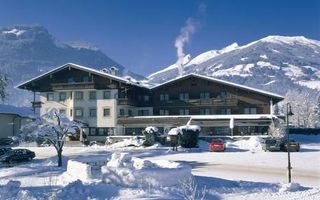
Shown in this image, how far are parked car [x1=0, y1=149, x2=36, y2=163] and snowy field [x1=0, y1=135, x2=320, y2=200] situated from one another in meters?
4.50

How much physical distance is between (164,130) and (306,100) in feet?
202

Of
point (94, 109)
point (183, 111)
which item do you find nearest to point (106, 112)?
point (94, 109)

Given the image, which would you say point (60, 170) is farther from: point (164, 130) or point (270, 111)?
point (270, 111)

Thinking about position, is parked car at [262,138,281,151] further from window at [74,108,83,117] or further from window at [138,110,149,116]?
window at [74,108,83,117]

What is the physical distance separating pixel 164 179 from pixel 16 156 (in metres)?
21.4

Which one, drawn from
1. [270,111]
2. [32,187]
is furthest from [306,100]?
[32,187]

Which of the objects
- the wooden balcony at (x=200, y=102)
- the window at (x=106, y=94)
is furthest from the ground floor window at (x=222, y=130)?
the window at (x=106, y=94)

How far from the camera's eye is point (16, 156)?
37.9m

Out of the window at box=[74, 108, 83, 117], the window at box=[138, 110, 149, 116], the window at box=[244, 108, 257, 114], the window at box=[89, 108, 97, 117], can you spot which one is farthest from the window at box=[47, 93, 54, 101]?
the window at box=[244, 108, 257, 114]

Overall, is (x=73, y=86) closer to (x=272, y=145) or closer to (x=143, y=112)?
(x=143, y=112)

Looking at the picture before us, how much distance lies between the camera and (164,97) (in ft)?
212

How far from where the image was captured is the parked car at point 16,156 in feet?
121

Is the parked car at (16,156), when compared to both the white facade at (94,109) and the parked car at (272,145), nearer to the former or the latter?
the white facade at (94,109)

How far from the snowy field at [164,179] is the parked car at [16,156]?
14.8ft
